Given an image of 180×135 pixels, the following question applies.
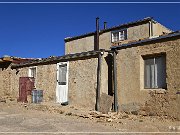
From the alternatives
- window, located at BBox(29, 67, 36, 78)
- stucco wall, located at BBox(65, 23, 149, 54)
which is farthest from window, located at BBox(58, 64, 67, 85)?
stucco wall, located at BBox(65, 23, 149, 54)

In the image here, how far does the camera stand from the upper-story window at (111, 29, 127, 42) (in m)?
20.0

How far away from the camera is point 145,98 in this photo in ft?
33.9

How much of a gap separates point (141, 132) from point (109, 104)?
14.2ft

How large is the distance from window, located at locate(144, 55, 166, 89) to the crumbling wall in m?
2.85

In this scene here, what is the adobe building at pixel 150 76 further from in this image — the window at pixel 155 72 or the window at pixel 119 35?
the window at pixel 119 35

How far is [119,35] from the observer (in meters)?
20.3

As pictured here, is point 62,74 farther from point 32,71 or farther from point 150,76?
point 150,76

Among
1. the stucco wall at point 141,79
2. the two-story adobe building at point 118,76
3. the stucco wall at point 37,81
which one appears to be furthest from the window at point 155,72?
the stucco wall at point 37,81

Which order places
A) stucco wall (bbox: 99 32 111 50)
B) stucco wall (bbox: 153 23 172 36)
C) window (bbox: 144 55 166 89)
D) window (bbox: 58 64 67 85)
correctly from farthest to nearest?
stucco wall (bbox: 99 32 111 50)
stucco wall (bbox: 153 23 172 36)
window (bbox: 58 64 67 85)
window (bbox: 144 55 166 89)

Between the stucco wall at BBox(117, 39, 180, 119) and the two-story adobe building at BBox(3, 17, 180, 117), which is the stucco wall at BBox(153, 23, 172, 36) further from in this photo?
the stucco wall at BBox(117, 39, 180, 119)

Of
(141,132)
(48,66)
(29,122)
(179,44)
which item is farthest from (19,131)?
(48,66)

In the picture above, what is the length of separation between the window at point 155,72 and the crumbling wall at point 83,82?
9.35 ft

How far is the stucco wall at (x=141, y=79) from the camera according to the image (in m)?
9.36

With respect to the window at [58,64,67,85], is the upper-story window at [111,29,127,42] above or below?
above
